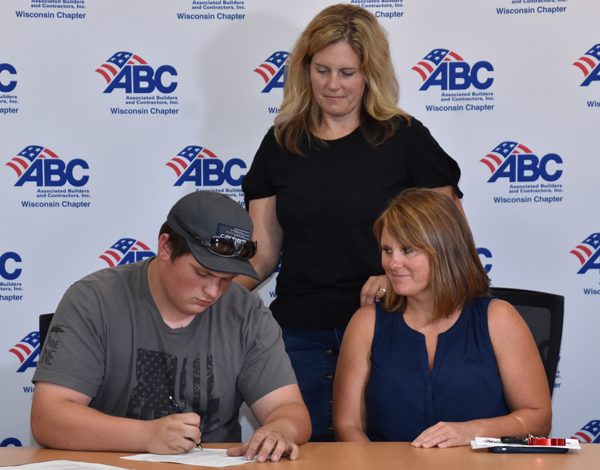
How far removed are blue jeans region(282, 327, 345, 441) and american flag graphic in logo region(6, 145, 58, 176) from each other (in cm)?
147

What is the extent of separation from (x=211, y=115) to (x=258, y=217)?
866 millimetres

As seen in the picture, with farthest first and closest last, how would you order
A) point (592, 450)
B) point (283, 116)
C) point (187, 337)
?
point (283, 116) → point (187, 337) → point (592, 450)

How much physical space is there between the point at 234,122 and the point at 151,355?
1.73 meters

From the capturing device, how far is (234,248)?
7.22 ft

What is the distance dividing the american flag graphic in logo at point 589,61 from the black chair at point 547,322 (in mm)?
1383

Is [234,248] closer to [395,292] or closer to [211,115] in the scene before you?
[395,292]

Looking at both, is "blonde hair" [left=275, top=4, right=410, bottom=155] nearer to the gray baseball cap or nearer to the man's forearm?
the gray baseball cap

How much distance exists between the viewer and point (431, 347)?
2541 mm

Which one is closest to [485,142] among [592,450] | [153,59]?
[153,59]

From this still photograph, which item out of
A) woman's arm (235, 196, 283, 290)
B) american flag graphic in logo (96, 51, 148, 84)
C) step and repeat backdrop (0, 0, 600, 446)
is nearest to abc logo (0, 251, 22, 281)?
step and repeat backdrop (0, 0, 600, 446)

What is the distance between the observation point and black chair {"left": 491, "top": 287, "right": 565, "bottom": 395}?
275cm

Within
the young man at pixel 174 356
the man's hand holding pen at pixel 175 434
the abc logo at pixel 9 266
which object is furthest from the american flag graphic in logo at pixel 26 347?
the man's hand holding pen at pixel 175 434

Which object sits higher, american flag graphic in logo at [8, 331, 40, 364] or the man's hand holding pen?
the man's hand holding pen

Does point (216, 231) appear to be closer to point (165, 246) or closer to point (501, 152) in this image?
point (165, 246)
